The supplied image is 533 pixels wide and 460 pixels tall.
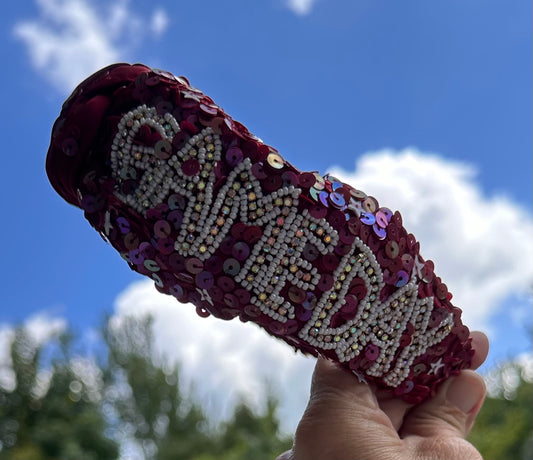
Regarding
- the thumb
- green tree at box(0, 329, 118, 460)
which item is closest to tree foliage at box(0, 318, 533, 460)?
→ green tree at box(0, 329, 118, 460)

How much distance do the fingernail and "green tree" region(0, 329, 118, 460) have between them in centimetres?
495

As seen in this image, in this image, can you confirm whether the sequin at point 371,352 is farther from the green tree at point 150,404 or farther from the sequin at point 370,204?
the green tree at point 150,404

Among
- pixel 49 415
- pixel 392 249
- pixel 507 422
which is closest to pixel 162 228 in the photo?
pixel 392 249

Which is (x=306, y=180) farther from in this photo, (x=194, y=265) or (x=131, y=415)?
(x=131, y=415)

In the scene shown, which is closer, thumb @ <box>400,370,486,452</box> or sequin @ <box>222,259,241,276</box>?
sequin @ <box>222,259,241,276</box>

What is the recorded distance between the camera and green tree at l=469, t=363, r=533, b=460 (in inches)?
172

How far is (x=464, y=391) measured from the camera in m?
0.80

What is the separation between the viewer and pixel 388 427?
0.72 m

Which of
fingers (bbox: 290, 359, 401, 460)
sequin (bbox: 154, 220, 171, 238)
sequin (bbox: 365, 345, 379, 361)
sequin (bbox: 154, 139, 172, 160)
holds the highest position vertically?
sequin (bbox: 154, 139, 172, 160)

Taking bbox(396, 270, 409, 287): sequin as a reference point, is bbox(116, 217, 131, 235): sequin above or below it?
below

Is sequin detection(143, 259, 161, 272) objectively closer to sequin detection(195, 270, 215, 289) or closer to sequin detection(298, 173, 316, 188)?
sequin detection(195, 270, 215, 289)

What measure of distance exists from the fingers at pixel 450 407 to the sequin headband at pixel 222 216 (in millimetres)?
176

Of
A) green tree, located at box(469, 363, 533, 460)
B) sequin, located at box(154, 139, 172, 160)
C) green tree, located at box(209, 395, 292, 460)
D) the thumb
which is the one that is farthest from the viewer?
green tree, located at box(209, 395, 292, 460)

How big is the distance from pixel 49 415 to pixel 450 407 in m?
5.33
